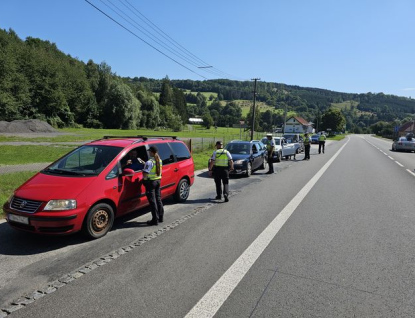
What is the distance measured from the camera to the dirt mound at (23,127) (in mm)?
40969

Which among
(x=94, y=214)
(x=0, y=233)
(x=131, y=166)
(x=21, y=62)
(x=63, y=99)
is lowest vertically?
(x=0, y=233)

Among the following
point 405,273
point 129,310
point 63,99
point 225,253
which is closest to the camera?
point 129,310

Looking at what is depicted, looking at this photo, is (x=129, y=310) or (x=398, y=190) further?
(x=398, y=190)

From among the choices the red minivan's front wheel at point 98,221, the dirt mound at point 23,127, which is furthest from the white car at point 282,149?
the dirt mound at point 23,127

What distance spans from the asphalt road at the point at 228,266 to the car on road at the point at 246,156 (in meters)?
5.54

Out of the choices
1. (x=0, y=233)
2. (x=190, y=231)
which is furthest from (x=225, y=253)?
(x=0, y=233)

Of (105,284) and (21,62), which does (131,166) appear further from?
(21,62)

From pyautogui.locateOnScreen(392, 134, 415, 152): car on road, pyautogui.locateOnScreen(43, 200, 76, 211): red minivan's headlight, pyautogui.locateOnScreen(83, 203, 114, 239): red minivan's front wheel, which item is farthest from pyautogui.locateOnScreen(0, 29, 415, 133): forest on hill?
pyautogui.locateOnScreen(43, 200, 76, 211): red minivan's headlight

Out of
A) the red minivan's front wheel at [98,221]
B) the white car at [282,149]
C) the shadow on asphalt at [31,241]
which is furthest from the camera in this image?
the white car at [282,149]

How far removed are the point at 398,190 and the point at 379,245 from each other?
6.02 meters

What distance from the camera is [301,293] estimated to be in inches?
140

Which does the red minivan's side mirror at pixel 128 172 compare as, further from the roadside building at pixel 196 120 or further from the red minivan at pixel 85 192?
the roadside building at pixel 196 120

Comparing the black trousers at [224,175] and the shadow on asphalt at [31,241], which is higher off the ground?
the black trousers at [224,175]

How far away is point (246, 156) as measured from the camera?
1334cm
